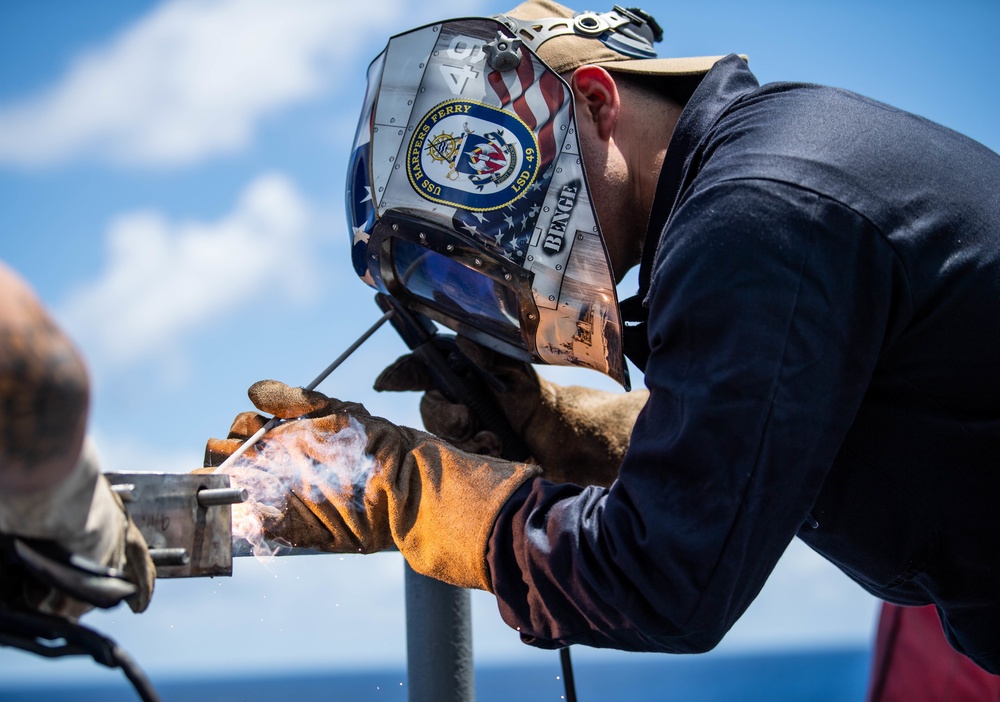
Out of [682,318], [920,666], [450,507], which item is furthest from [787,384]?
[920,666]

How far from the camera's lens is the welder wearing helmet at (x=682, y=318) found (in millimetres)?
1332

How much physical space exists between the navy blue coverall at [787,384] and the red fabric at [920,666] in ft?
9.83

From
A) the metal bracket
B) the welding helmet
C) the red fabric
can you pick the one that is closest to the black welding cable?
the metal bracket

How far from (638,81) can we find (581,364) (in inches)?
21.1

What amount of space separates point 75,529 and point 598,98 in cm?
120

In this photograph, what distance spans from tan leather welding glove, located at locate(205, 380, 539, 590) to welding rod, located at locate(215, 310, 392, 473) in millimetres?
18

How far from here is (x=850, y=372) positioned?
1364mm

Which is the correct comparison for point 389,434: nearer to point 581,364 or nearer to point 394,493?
point 394,493

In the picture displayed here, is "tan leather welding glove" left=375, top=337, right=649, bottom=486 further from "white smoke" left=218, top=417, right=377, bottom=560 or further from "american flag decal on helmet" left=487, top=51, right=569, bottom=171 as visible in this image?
"american flag decal on helmet" left=487, top=51, right=569, bottom=171

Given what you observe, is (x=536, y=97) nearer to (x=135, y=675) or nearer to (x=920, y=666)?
(x=135, y=675)

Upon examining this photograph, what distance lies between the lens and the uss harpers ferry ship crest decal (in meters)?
1.77

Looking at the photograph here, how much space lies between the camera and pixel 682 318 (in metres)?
1.37

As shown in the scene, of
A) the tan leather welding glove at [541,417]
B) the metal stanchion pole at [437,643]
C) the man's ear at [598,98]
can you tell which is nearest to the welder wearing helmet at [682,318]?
the man's ear at [598,98]

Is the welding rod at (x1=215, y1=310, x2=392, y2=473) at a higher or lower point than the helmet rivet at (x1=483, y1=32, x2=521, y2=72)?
lower
